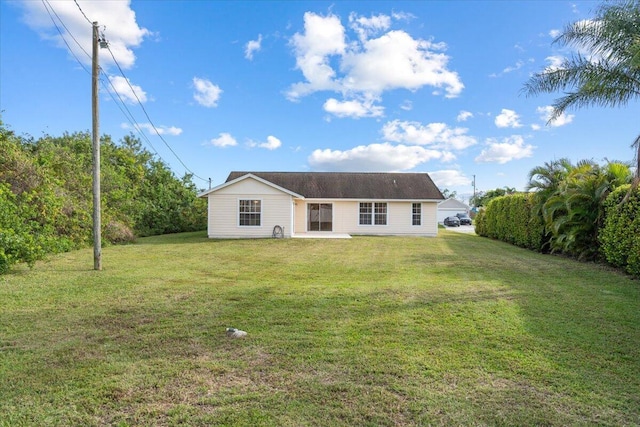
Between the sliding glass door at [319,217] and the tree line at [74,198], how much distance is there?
26.8ft

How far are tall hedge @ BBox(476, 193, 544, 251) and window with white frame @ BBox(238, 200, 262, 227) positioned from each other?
1241 centimetres

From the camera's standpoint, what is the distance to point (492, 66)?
14.8 metres

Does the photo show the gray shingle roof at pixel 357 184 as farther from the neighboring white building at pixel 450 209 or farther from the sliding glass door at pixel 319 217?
the neighboring white building at pixel 450 209

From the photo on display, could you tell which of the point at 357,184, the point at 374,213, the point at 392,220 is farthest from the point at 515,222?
the point at 357,184

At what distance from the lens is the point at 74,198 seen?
525 inches

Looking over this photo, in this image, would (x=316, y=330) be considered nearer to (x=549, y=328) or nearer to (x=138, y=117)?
(x=549, y=328)

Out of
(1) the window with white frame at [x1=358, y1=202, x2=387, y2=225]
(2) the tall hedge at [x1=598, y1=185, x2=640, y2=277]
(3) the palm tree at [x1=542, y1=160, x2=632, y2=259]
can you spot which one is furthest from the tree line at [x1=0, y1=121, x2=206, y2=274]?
(3) the palm tree at [x1=542, y1=160, x2=632, y2=259]

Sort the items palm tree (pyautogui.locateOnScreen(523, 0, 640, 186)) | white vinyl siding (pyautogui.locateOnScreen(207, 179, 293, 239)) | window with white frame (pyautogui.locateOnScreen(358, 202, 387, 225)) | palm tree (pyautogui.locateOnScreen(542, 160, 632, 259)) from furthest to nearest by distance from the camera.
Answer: window with white frame (pyautogui.locateOnScreen(358, 202, 387, 225)) < white vinyl siding (pyautogui.locateOnScreen(207, 179, 293, 239)) < palm tree (pyautogui.locateOnScreen(542, 160, 632, 259)) < palm tree (pyautogui.locateOnScreen(523, 0, 640, 186))

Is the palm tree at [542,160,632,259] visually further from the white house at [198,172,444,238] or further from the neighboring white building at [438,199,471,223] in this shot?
the neighboring white building at [438,199,471,223]

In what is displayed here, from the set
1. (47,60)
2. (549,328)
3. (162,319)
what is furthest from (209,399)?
(47,60)

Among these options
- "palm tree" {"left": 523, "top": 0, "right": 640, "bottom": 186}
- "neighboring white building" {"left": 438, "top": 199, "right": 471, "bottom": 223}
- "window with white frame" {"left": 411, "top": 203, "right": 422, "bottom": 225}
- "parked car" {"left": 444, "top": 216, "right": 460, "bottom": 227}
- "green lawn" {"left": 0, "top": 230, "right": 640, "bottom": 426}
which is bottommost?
"green lawn" {"left": 0, "top": 230, "right": 640, "bottom": 426}

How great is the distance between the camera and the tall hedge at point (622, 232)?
26.9ft

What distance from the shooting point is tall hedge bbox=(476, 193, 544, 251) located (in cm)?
1421

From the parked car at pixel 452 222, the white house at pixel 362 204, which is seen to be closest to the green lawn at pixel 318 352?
the white house at pixel 362 204
